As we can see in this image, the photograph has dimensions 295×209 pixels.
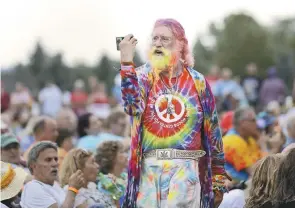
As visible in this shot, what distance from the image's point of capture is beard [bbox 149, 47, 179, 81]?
732cm

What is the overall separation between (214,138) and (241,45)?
50136mm

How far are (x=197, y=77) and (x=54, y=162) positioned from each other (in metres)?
1.97

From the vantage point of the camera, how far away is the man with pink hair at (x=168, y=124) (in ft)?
23.6

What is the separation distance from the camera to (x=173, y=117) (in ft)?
23.9

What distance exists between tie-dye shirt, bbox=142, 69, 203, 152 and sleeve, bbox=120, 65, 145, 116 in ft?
0.41

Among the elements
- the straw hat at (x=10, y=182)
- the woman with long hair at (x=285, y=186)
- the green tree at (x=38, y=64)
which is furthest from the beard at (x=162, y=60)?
the green tree at (x=38, y=64)

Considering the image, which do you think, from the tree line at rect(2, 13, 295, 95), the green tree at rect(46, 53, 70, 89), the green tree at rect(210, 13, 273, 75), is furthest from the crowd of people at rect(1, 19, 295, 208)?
the green tree at rect(210, 13, 273, 75)

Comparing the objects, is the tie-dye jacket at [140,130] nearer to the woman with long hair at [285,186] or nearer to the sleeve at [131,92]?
the sleeve at [131,92]

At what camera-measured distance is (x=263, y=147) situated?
38.9ft

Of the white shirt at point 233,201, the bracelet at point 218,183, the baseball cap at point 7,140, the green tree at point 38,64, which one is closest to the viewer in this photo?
the bracelet at point 218,183

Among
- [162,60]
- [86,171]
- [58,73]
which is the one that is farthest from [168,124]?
[58,73]

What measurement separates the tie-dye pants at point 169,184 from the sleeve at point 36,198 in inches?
58.4

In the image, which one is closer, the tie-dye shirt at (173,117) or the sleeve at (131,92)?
the sleeve at (131,92)

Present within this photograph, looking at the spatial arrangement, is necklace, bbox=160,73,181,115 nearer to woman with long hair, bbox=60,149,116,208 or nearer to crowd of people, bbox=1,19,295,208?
crowd of people, bbox=1,19,295,208
